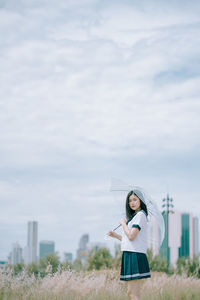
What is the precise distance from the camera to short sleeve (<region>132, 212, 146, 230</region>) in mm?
6938

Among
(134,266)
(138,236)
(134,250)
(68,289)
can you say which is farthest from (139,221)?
(68,289)

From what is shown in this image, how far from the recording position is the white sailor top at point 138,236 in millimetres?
6969

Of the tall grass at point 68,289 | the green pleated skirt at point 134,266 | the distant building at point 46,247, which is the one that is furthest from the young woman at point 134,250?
the distant building at point 46,247

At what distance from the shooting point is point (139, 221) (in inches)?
275

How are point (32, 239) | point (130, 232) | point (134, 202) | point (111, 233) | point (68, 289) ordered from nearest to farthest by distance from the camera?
point (130, 232), point (111, 233), point (134, 202), point (68, 289), point (32, 239)

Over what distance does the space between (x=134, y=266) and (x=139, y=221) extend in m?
0.62

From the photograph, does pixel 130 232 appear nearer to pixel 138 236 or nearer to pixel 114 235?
pixel 138 236

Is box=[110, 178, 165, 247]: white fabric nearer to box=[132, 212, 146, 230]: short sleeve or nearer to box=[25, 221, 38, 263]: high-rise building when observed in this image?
box=[132, 212, 146, 230]: short sleeve

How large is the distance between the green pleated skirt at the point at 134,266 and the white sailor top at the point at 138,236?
0.28 feet

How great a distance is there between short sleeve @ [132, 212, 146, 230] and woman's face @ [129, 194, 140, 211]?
0.72 feet

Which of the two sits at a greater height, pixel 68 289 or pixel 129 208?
pixel 129 208

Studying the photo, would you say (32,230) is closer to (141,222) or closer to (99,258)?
(99,258)

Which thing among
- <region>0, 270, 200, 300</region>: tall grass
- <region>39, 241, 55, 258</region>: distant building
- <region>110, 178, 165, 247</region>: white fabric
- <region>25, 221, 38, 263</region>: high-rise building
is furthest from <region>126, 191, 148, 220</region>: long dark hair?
<region>39, 241, 55, 258</region>: distant building

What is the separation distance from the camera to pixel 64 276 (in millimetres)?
9680
